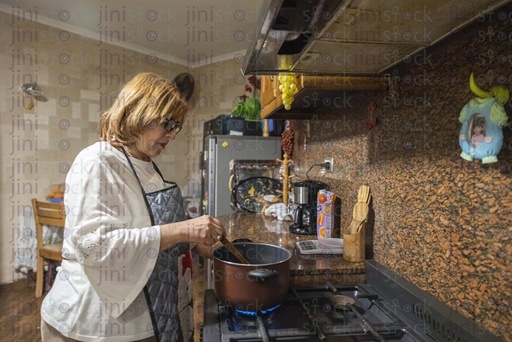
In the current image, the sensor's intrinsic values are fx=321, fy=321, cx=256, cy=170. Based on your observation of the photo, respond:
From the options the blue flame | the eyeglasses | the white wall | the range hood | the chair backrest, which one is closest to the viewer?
the range hood

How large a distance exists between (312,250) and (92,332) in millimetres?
744

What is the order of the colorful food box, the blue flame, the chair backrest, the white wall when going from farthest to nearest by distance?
the white wall < the chair backrest < the colorful food box < the blue flame

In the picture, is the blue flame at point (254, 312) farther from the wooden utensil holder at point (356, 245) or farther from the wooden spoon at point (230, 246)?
the wooden utensil holder at point (356, 245)

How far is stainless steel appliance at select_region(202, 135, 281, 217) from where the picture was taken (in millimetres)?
2479

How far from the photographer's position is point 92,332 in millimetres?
834

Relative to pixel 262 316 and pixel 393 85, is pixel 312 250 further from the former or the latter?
pixel 393 85

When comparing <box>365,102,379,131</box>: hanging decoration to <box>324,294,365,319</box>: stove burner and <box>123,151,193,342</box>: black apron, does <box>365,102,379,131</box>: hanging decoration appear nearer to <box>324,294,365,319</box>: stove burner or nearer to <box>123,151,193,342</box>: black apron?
<box>324,294,365,319</box>: stove burner

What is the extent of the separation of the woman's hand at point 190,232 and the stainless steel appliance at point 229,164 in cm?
158

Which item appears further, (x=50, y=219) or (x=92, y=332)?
(x=50, y=219)

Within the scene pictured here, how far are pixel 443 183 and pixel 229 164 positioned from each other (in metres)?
1.83

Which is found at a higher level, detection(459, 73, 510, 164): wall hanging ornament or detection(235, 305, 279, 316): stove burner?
detection(459, 73, 510, 164): wall hanging ornament

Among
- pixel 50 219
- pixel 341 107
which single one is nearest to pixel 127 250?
pixel 341 107

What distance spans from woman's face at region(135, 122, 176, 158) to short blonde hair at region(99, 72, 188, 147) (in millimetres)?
13

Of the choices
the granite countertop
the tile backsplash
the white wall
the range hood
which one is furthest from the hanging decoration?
the white wall
